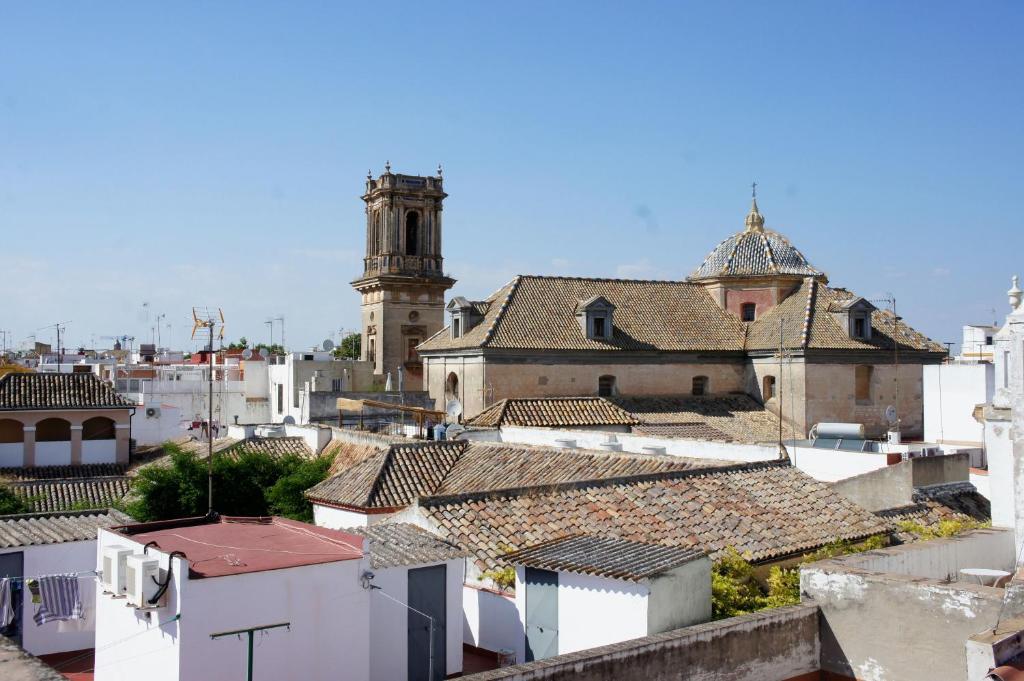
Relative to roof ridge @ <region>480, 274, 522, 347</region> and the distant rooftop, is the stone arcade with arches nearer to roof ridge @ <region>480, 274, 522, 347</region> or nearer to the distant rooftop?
roof ridge @ <region>480, 274, 522, 347</region>

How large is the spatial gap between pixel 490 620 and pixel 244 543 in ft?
10.5

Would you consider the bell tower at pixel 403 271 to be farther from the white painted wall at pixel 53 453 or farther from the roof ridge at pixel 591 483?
the roof ridge at pixel 591 483

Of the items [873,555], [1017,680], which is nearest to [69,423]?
[873,555]

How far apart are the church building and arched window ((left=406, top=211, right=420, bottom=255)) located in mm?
12056

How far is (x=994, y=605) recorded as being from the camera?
905 centimetres

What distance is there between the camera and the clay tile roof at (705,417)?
30.4 metres

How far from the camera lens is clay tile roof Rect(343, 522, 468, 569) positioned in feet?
39.1

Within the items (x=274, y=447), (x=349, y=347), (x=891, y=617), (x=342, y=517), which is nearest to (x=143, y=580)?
(x=891, y=617)

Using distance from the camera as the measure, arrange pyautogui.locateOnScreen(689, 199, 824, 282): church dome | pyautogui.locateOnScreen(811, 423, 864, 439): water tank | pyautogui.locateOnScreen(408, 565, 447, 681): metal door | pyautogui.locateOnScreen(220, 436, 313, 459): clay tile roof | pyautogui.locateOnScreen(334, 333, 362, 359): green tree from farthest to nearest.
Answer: pyautogui.locateOnScreen(334, 333, 362, 359): green tree, pyautogui.locateOnScreen(689, 199, 824, 282): church dome, pyautogui.locateOnScreen(811, 423, 864, 439): water tank, pyautogui.locateOnScreen(220, 436, 313, 459): clay tile roof, pyautogui.locateOnScreen(408, 565, 447, 681): metal door

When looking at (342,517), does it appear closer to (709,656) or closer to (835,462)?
(835,462)

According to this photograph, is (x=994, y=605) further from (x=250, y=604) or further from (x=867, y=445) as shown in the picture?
(x=867, y=445)

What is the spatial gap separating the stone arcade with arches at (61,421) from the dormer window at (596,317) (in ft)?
50.6

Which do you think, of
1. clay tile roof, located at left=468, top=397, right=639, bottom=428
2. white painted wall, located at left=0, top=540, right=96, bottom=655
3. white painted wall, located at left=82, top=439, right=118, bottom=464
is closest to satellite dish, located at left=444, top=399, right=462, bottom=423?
clay tile roof, located at left=468, top=397, right=639, bottom=428

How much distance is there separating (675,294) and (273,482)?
59.2 feet
